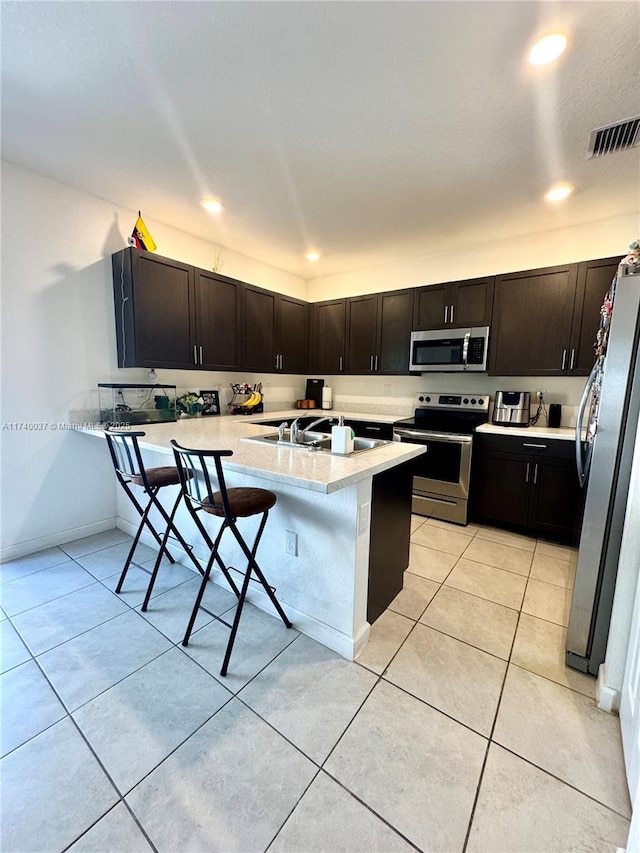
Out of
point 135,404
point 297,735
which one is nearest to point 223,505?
point 297,735

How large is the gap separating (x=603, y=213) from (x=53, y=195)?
4189 mm

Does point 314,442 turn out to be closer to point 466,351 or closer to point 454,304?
point 466,351

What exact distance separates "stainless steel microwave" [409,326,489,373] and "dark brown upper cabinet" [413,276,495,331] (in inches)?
3.2

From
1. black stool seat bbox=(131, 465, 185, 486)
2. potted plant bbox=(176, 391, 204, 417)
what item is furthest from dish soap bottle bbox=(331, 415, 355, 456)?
potted plant bbox=(176, 391, 204, 417)

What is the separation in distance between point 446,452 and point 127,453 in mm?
2551

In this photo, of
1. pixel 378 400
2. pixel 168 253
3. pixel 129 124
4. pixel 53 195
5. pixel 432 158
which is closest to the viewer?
pixel 129 124

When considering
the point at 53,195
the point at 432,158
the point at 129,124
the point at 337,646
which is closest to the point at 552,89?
the point at 432,158

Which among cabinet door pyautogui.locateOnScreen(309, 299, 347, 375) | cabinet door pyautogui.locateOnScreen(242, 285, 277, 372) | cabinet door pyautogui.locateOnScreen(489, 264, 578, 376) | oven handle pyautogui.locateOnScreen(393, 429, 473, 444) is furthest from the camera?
cabinet door pyautogui.locateOnScreen(309, 299, 347, 375)

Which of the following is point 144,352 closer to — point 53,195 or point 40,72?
point 53,195

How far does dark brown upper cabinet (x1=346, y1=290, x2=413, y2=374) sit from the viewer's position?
3.73m

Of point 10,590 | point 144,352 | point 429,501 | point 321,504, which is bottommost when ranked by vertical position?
point 10,590

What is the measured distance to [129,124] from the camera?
74.5 inches

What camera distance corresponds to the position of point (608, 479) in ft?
4.82

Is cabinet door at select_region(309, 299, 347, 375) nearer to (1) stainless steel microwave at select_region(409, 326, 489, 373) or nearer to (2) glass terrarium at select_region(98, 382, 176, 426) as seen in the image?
(1) stainless steel microwave at select_region(409, 326, 489, 373)
